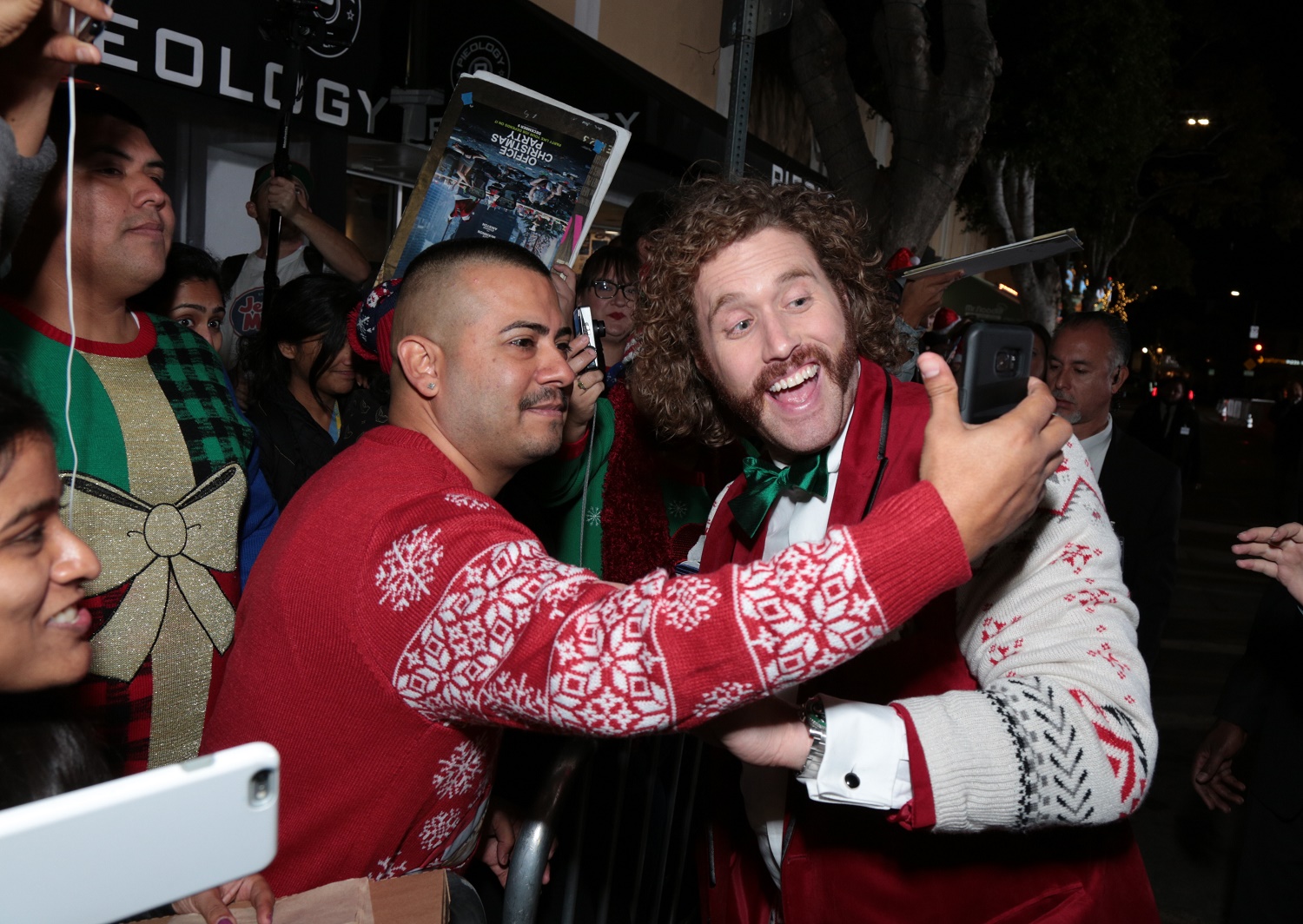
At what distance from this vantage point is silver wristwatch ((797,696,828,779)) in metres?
1.51

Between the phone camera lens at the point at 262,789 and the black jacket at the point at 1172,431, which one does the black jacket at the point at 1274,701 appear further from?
the black jacket at the point at 1172,431

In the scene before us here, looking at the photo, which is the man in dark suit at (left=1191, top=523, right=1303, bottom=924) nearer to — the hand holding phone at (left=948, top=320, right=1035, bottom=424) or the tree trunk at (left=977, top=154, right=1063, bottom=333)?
the hand holding phone at (left=948, top=320, right=1035, bottom=424)

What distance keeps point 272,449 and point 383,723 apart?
2.26 m

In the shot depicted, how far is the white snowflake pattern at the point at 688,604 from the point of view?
1248mm

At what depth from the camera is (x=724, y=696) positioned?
1236 mm

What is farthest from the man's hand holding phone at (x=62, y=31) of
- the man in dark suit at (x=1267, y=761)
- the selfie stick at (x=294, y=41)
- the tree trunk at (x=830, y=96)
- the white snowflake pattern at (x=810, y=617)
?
the tree trunk at (x=830, y=96)

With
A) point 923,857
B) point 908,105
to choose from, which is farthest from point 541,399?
point 908,105

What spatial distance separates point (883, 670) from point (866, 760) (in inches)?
12.6

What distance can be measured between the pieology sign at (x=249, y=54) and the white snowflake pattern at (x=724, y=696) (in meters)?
3.08

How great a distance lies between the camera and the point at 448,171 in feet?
9.19

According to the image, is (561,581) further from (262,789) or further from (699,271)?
(699,271)

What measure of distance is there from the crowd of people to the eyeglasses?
1.05m

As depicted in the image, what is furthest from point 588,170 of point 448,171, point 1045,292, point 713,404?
point 1045,292

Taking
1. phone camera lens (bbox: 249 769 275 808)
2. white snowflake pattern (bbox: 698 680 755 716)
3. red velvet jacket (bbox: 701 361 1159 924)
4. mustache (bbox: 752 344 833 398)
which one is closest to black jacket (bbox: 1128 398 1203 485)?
mustache (bbox: 752 344 833 398)
